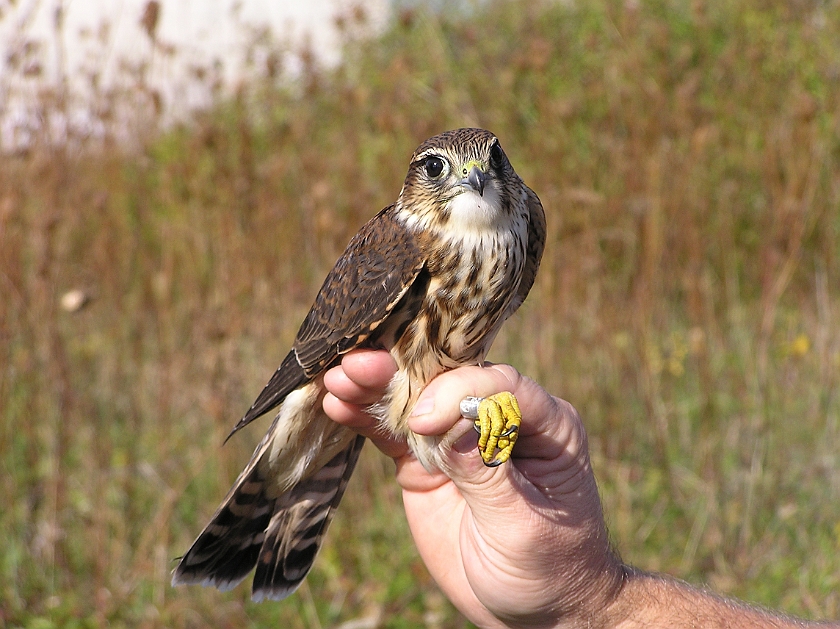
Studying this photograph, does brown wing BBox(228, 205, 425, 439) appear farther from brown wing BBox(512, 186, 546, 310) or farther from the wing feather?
brown wing BBox(512, 186, 546, 310)

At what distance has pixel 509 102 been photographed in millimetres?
5328

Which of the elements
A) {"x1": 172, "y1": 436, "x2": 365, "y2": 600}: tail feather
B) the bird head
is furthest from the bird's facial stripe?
{"x1": 172, "y1": 436, "x2": 365, "y2": 600}: tail feather

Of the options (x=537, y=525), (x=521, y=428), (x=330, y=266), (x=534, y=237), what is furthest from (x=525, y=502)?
(x=330, y=266)

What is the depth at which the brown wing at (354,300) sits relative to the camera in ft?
8.61

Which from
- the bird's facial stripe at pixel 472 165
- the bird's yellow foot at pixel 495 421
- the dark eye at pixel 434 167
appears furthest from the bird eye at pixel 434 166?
the bird's yellow foot at pixel 495 421

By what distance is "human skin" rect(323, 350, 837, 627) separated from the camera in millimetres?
2322

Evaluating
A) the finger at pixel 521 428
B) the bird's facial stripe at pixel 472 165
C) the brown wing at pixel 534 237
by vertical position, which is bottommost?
the finger at pixel 521 428

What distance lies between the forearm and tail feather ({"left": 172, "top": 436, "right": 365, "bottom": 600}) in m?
1.06

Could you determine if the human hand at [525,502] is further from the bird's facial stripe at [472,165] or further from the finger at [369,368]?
the bird's facial stripe at [472,165]

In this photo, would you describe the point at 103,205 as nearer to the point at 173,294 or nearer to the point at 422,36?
the point at 173,294

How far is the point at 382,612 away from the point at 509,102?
10.1 feet

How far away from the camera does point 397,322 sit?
271 cm

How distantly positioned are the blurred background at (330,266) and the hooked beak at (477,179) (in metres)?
1.49

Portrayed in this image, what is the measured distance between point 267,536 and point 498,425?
3.84ft
